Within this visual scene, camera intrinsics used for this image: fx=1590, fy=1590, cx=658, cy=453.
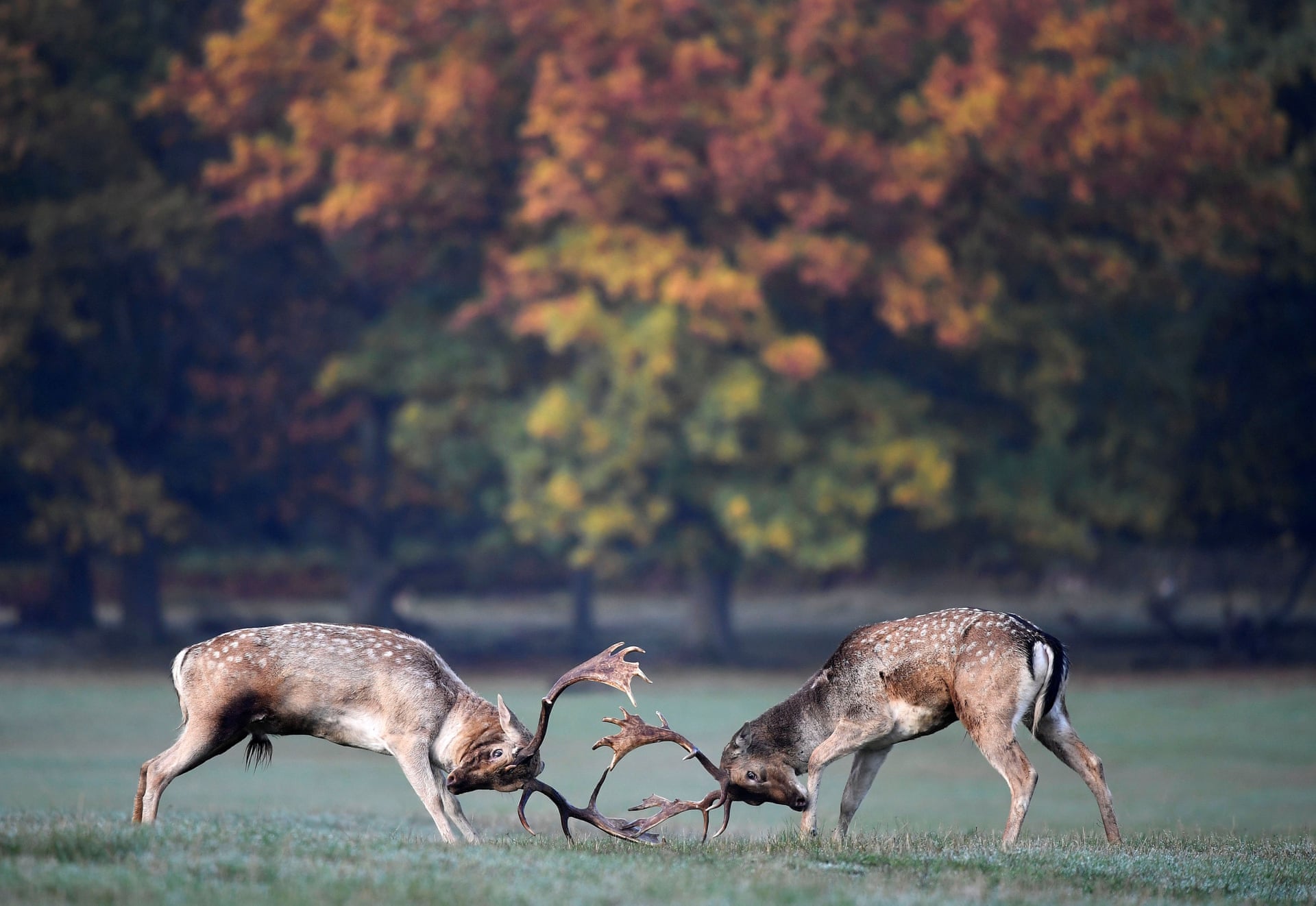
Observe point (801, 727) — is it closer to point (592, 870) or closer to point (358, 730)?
point (592, 870)

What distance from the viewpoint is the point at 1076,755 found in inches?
391

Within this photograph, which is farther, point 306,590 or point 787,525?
point 306,590

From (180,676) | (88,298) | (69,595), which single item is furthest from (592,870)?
(69,595)

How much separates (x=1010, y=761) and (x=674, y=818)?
21.9ft

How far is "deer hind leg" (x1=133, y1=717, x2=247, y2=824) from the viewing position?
Result: 31.1 ft

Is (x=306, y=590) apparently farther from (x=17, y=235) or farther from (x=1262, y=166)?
(x=1262, y=166)

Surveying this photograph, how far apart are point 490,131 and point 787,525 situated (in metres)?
9.01

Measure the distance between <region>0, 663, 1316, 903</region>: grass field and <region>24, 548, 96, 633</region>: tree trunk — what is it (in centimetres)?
413

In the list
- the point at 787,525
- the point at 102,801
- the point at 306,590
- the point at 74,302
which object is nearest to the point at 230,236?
the point at 74,302

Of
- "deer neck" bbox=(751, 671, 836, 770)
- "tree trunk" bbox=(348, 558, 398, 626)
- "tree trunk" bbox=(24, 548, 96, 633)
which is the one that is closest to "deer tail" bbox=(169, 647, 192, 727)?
"deer neck" bbox=(751, 671, 836, 770)

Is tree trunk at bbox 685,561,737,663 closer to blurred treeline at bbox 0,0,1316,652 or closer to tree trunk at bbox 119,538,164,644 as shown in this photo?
blurred treeline at bbox 0,0,1316,652

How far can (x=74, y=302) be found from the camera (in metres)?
28.9

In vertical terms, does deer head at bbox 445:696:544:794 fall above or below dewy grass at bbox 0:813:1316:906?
above

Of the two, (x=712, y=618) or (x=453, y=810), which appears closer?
(x=453, y=810)
